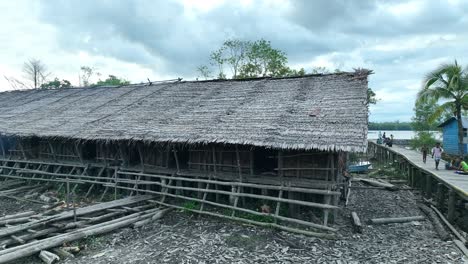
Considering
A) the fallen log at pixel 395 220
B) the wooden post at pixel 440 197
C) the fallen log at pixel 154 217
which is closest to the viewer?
the fallen log at pixel 154 217

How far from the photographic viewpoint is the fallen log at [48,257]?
7.32m

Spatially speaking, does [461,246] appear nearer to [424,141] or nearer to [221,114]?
[221,114]

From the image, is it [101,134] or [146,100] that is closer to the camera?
[101,134]

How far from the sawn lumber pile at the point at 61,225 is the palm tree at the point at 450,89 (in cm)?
1768

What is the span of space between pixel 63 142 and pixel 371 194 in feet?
46.6

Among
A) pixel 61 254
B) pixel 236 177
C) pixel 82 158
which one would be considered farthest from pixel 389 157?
pixel 61 254

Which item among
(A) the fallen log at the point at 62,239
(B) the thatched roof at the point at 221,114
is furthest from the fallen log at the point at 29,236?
(B) the thatched roof at the point at 221,114

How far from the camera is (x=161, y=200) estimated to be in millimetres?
11406

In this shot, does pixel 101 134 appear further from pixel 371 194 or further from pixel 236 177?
pixel 371 194

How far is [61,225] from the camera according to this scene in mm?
8734

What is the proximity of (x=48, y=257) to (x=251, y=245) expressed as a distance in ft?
15.9

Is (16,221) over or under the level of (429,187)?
under

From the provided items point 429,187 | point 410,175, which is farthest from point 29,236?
point 410,175

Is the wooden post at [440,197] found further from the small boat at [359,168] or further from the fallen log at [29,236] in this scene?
→ the fallen log at [29,236]
